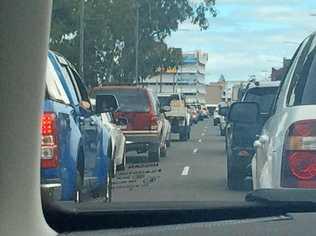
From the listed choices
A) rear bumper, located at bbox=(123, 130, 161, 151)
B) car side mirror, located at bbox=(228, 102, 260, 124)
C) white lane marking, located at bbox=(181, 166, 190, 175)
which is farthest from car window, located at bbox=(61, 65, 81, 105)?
rear bumper, located at bbox=(123, 130, 161, 151)

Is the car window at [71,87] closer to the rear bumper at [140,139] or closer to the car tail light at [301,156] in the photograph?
the car tail light at [301,156]

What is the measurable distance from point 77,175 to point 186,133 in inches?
512

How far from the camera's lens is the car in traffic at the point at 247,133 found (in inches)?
277

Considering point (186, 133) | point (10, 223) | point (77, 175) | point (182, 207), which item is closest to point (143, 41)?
point (77, 175)

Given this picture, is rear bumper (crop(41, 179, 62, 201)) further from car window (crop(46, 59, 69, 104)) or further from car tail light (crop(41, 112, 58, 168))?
car window (crop(46, 59, 69, 104))

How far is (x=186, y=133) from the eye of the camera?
64.1 ft

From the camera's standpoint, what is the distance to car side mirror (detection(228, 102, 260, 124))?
6098 millimetres

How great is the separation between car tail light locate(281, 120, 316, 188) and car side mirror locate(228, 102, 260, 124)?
1.30 metres

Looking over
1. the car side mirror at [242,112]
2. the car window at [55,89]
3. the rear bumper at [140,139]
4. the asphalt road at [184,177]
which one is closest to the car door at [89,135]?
the car window at [55,89]

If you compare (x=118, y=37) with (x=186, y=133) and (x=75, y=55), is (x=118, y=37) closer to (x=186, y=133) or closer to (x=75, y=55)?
(x=75, y=55)

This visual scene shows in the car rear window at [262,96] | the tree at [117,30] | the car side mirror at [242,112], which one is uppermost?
the tree at [117,30]

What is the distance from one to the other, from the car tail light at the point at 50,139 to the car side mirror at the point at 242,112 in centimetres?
117

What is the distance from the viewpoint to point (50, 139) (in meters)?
6.11

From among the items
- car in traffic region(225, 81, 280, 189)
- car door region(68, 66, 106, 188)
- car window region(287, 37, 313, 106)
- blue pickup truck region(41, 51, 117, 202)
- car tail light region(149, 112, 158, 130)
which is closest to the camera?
car window region(287, 37, 313, 106)
